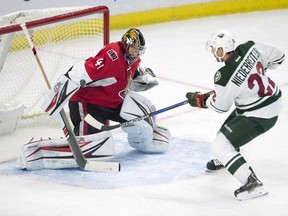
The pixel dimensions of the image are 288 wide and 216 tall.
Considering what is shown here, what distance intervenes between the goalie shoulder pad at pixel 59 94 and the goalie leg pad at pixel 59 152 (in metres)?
0.19

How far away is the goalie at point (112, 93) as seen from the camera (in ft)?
11.4

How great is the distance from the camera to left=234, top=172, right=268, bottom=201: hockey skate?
10.1ft

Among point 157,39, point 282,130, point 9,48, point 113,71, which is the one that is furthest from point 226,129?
point 157,39

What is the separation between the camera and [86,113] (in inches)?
146

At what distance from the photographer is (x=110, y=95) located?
3703 mm

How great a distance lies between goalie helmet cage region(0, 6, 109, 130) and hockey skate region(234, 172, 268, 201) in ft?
4.58

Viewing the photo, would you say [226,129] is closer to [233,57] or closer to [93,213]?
[233,57]

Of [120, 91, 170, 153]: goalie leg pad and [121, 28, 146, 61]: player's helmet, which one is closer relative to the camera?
[121, 28, 146, 61]: player's helmet

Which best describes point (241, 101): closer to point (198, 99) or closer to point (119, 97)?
point (198, 99)

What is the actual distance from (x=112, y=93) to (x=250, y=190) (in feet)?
3.17

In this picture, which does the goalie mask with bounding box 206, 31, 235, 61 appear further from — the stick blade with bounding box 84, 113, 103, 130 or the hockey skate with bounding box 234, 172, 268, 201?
the stick blade with bounding box 84, 113, 103, 130

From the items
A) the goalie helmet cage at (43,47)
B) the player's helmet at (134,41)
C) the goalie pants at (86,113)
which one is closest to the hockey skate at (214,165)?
the goalie pants at (86,113)

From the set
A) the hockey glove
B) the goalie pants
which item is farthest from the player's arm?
the goalie pants

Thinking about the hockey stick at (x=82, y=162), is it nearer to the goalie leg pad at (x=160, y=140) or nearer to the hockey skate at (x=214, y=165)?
the goalie leg pad at (x=160, y=140)
